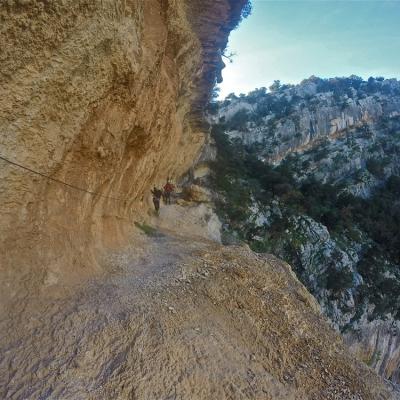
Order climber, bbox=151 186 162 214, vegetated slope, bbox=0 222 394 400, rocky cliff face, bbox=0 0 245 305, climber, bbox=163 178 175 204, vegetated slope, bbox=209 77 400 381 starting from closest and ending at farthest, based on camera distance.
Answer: vegetated slope, bbox=0 222 394 400 → rocky cliff face, bbox=0 0 245 305 → climber, bbox=151 186 162 214 → climber, bbox=163 178 175 204 → vegetated slope, bbox=209 77 400 381

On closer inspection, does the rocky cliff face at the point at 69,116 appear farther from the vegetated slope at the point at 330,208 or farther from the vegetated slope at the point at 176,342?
the vegetated slope at the point at 330,208

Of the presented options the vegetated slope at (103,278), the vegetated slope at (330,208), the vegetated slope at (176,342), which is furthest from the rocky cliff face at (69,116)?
the vegetated slope at (330,208)

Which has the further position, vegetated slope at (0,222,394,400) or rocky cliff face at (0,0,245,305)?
rocky cliff face at (0,0,245,305)

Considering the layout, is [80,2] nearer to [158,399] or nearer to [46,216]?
[46,216]

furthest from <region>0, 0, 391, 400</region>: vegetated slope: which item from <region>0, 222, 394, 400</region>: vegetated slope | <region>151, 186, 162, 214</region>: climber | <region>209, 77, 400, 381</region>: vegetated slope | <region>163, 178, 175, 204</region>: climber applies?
<region>209, 77, 400, 381</region>: vegetated slope

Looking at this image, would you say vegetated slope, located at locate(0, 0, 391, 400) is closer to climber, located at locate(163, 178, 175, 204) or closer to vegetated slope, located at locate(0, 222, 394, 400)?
vegetated slope, located at locate(0, 222, 394, 400)

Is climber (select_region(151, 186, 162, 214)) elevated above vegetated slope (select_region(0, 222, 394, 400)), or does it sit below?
below
